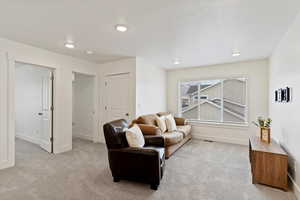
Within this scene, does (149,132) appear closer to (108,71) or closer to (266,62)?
(108,71)

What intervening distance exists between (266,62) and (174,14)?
11.5 feet

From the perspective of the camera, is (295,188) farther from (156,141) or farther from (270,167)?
(156,141)

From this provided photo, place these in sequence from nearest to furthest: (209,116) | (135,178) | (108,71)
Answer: (135,178), (108,71), (209,116)

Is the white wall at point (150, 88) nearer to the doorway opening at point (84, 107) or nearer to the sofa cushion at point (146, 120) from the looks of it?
the sofa cushion at point (146, 120)

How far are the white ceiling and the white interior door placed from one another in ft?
3.09

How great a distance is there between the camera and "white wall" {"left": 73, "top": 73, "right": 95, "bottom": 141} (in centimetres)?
486

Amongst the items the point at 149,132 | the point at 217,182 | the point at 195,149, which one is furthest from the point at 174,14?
the point at 195,149

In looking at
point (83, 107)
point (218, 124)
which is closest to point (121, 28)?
point (83, 107)

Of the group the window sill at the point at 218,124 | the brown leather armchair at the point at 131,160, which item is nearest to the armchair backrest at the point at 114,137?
the brown leather armchair at the point at 131,160

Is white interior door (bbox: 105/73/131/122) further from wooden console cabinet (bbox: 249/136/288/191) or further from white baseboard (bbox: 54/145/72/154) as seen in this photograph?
wooden console cabinet (bbox: 249/136/288/191)

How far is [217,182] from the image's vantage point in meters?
2.43

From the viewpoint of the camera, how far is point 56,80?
146 inches

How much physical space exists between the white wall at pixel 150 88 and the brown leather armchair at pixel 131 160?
1.73 m

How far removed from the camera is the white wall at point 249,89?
13.9 ft
